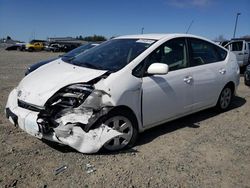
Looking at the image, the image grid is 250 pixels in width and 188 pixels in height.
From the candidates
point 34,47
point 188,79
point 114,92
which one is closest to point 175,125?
point 188,79

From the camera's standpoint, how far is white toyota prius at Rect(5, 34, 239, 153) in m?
3.55

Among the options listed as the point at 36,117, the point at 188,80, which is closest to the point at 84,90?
the point at 36,117

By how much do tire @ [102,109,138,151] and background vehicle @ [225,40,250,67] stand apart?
10.2 m

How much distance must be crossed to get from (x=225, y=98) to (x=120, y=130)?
116 inches

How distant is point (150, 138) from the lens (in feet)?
14.5

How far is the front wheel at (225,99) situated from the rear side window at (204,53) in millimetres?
661

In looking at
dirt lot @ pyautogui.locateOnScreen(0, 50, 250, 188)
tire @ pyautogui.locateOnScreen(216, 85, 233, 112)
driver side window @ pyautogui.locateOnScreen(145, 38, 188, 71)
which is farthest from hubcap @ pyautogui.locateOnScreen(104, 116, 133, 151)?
tire @ pyautogui.locateOnScreen(216, 85, 233, 112)

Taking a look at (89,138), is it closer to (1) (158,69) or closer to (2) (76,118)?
(2) (76,118)

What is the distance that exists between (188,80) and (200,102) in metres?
0.65

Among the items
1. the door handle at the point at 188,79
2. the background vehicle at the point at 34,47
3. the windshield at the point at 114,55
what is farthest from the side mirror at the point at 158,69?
the background vehicle at the point at 34,47

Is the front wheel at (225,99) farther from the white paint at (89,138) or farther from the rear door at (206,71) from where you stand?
the white paint at (89,138)

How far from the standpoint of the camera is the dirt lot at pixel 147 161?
126 inches

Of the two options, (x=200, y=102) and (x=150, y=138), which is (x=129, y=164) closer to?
(x=150, y=138)

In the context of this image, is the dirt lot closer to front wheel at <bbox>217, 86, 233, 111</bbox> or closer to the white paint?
the white paint
